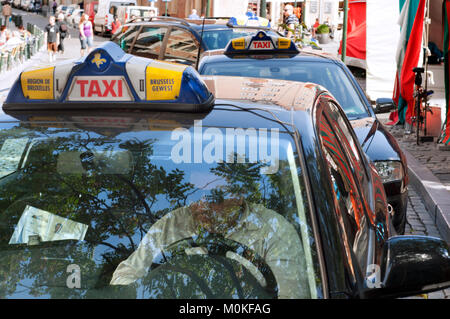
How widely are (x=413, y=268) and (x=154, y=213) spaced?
812 mm

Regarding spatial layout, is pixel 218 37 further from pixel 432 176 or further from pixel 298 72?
pixel 298 72

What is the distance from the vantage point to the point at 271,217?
92.8 inches

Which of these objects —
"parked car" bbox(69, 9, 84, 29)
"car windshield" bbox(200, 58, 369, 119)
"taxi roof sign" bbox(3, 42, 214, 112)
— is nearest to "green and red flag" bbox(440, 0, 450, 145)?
"car windshield" bbox(200, 58, 369, 119)

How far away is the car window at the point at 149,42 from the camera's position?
12945 millimetres

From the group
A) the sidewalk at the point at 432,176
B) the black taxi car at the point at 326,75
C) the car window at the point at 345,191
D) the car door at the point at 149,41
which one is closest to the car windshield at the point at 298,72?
the black taxi car at the point at 326,75

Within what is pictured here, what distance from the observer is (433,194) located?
310 inches

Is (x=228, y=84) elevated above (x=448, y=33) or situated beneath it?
elevated above

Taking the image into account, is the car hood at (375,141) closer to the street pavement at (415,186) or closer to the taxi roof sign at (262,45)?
the street pavement at (415,186)

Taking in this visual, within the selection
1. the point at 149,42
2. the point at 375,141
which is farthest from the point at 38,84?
the point at 149,42
